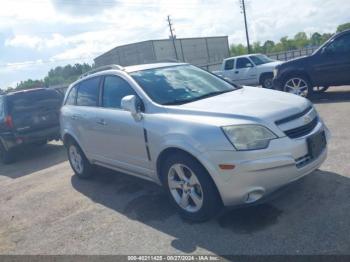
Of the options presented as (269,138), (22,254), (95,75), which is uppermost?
(95,75)

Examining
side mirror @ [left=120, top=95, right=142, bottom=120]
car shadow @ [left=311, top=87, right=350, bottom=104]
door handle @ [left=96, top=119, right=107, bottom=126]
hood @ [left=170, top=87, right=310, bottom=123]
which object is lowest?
car shadow @ [left=311, top=87, right=350, bottom=104]

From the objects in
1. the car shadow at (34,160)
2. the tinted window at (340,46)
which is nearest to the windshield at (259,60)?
the tinted window at (340,46)

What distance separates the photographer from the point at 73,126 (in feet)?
20.2

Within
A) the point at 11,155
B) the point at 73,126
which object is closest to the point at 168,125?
the point at 73,126

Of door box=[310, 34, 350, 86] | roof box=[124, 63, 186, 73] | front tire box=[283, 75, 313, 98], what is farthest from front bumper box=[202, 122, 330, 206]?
front tire box=[283, 75, 313, 98]

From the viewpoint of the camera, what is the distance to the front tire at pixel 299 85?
1016cm

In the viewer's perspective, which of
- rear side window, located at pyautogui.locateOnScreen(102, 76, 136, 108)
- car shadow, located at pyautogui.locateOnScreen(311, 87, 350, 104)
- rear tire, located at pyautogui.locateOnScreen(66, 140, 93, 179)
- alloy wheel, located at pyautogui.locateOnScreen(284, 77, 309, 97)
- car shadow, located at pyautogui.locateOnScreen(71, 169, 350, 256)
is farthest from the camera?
alloy wheel, located at pyautogui.locateOnScreen(284, 77, 309, 97)

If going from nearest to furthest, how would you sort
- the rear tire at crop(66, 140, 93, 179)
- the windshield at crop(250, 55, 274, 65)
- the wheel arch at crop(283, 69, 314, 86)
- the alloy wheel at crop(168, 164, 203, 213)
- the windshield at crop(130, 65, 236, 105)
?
the alloy wheel at crop(168, 164, 203, 213)
the windshield at crop(130, 65, 236, 105)
the rear tire at crop(66, 140, 93, 179)
the wheel arch at crop(283, 69, 314, 86)
the windshield at crop(250, 55, 274, 65)

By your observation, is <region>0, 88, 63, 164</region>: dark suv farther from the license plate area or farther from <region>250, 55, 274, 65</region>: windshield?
<region>250, 55, 274, 65</region>: windshield

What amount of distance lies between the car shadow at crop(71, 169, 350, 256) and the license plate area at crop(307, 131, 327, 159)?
0.44 meters

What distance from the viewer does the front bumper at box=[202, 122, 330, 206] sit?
3486 mm

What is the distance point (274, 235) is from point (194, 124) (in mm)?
1329

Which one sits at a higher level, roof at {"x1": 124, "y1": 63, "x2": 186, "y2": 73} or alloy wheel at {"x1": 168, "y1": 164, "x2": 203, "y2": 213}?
roof at {"x1": 124, "y1": 63, "x2": 186, "y2": 73}

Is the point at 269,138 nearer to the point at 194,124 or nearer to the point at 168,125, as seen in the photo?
the point at 194,124
